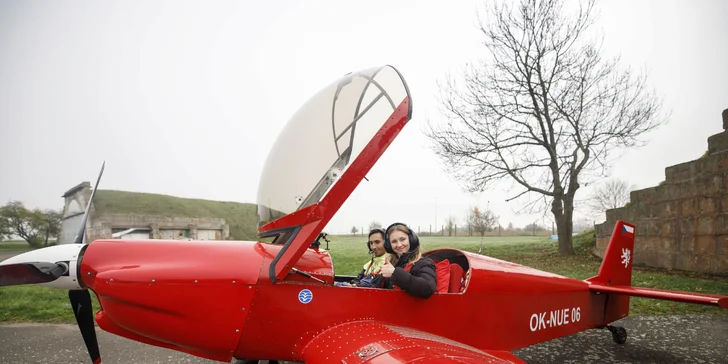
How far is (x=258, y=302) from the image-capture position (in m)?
2.36

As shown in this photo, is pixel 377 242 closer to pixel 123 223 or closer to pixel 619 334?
pixel 619 334

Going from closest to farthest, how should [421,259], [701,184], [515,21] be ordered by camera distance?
[421,259]
[701,184]
[515,21]

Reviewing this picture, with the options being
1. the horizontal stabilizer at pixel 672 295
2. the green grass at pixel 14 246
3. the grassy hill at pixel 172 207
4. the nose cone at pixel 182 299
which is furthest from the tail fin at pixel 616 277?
the green grass at pixel 14 246

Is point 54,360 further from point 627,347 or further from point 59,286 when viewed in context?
point 627,347

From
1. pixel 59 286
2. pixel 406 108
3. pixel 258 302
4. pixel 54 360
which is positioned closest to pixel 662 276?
pixel 406 108

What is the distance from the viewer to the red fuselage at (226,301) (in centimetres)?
233

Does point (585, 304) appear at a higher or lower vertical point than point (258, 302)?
lower

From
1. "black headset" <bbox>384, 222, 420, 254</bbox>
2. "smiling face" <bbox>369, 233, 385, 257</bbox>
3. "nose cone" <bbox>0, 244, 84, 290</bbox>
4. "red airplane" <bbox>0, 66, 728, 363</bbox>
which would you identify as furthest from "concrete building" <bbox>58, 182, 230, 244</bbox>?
"black headset" <bbox>384, 222, 420, 254</bbox>

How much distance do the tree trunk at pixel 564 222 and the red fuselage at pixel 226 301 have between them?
36.1 feet

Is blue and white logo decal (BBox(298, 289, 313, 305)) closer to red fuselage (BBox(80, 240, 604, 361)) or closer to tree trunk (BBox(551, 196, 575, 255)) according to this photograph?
red fuselage (BBox(80, 240, 604, 361))

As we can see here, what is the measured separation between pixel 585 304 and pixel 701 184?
6827mm

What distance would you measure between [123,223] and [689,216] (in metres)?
14.7

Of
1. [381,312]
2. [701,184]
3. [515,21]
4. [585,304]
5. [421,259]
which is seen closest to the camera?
[381,312]

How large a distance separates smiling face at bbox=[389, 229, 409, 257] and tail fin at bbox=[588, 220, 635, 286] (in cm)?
304
